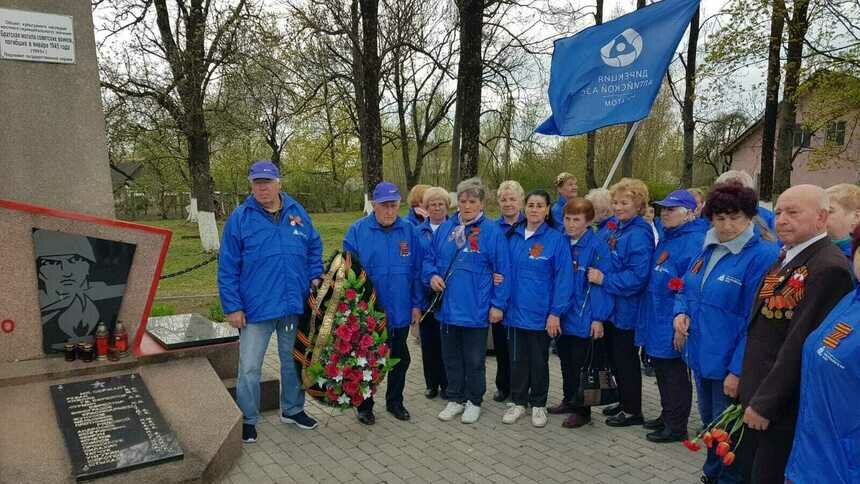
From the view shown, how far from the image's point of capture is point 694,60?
13805 millimetres

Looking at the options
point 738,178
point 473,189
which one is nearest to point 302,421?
point 473,189

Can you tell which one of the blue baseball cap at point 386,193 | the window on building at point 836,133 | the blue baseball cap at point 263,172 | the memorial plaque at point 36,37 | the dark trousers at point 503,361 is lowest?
the dark trousers at point 503,361

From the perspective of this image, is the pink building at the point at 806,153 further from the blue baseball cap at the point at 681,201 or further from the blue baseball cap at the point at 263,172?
the blue baseball cap at the point at 263,172

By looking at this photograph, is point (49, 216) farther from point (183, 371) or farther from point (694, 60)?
point (694, 60)

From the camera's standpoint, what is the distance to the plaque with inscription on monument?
3.04 m

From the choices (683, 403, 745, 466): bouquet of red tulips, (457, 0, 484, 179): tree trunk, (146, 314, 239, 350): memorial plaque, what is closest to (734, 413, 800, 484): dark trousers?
(683, 403, 745, 466): bouquet of red tulips

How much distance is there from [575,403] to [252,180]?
2920mm

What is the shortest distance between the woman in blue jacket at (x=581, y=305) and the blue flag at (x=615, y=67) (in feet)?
5.10

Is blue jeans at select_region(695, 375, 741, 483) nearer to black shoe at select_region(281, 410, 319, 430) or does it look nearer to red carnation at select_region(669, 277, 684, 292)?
red carnation at select_region(669, 277, 684, 292)

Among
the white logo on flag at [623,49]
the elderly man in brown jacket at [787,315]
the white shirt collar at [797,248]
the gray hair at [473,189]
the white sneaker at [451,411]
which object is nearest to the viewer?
the elderly man in brown jacket at [787,315]

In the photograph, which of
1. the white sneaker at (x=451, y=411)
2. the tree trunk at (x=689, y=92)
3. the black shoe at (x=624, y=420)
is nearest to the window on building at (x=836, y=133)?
the tree trunk at (x=689, y=92)

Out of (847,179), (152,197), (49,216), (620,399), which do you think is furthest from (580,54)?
(152,197)

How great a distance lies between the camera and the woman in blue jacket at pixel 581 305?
4211mm

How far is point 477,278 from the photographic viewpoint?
4.36 m
